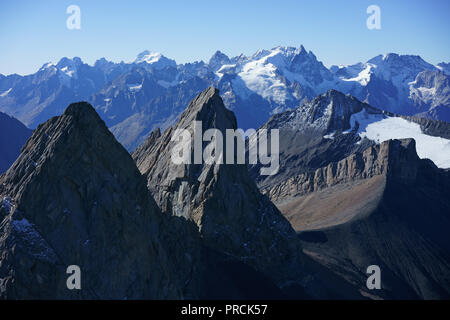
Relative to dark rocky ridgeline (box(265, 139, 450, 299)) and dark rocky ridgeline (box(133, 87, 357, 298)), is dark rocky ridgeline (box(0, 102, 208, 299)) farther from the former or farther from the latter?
dark rocky ridgeline (box(265, 139, 450, 299))

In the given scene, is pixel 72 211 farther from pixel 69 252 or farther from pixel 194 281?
pixel 194 281

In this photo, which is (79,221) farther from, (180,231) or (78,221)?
(180,231)

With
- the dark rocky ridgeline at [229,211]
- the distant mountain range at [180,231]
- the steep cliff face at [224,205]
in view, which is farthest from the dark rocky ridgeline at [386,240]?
the steep cliff face at [224,205]

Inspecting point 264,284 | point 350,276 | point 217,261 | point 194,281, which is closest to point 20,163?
point 194,281

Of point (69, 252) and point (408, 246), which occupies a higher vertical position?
point (69, 252)

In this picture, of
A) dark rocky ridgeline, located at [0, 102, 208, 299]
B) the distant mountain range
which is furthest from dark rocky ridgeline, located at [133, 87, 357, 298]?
dark rocky ridgeline, located at [0, 102, 208, 299]
